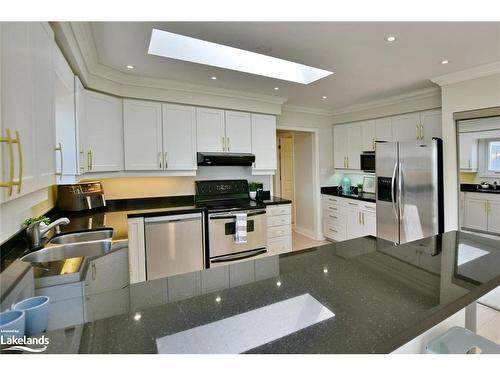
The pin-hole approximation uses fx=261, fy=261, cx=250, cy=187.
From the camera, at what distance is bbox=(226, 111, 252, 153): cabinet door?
3648mm

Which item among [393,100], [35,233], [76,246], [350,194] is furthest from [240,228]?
[393,100]

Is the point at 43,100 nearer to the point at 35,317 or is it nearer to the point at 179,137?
the point at 35,317

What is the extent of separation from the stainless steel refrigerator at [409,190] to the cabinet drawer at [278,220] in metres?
1.36

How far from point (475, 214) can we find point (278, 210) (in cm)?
230

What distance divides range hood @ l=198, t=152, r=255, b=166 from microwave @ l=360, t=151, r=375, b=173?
78.4 inches

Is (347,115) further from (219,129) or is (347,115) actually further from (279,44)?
(279,44)

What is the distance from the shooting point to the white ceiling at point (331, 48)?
78.5 inches

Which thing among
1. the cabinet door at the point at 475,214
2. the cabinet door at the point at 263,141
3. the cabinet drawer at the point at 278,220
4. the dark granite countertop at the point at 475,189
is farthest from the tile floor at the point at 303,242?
the dark granite countertop at the point at 475,189

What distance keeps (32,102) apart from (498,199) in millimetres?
4019

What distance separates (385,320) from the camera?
30.9 inches

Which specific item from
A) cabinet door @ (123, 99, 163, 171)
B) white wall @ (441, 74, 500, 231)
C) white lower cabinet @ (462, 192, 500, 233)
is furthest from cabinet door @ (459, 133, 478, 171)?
cabinet door @ (123, 99, 163, 171)

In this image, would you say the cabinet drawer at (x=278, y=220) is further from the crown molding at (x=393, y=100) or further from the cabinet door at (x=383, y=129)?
the crown molding at (x=393, y=100)

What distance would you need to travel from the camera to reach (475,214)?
299 centimetres
